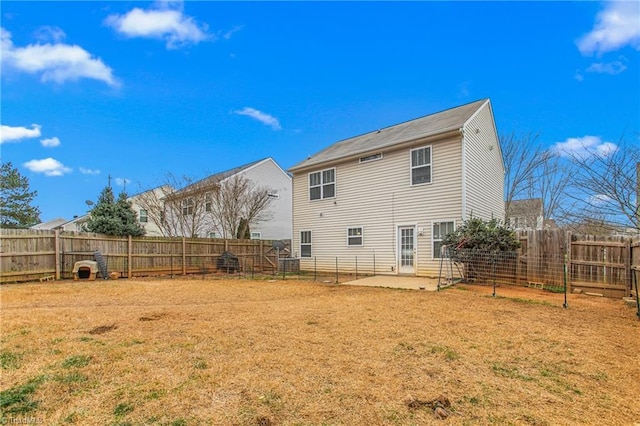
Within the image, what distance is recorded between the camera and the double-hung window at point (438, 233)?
1118 cm

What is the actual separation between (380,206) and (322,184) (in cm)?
329

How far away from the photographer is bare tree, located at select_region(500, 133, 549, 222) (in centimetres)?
1912

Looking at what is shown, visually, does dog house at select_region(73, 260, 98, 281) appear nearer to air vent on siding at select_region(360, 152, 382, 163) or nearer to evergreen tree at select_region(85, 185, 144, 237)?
evergreen tree at select_region(85, 185, 144, 237)

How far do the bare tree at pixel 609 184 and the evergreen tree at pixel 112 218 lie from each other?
50.4 ft

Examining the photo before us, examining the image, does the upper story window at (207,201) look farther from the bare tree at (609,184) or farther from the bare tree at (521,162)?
the bare tree at (521,162)

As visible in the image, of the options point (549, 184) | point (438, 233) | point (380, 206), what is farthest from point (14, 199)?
point (549, 184)

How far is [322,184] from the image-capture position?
15094 mm

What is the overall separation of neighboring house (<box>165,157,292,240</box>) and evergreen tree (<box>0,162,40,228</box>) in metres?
17.0

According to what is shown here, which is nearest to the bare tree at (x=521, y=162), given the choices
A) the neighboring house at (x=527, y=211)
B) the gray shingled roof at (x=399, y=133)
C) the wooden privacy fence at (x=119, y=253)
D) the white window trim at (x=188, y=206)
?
the neighboring house at (x=527, y=211)

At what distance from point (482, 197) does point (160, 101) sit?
1610 cm

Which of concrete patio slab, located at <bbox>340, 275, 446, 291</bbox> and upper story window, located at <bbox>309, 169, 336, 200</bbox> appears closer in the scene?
concrete patio slab, located at <bbox>340, 275, 446, 291</bbox>

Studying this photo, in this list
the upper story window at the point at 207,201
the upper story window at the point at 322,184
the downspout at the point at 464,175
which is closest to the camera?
the downspout at the point at 464,175

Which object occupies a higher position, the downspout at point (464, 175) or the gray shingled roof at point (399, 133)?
the gray shingled roof at point (399, 133)

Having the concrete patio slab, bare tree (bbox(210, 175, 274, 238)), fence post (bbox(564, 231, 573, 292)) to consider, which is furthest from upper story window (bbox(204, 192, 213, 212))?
fence post (bbox(564, 231, 573, 292))
